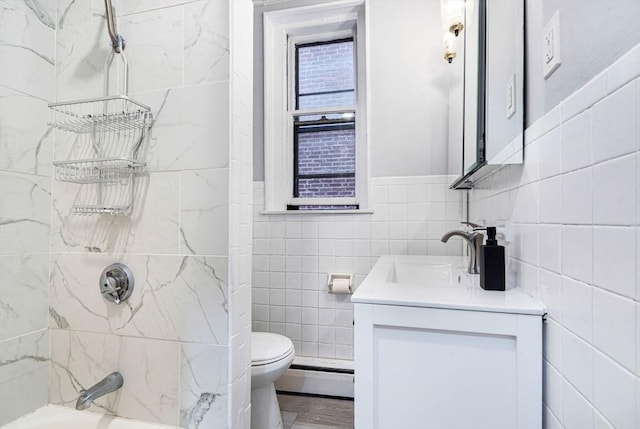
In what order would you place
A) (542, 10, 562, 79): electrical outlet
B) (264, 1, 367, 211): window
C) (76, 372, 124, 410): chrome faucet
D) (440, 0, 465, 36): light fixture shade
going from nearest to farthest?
1. (542, 10, 562, 79): electrical outlet
2. (76, 372, 124, 410): chrome faucet
3. (440, 0, 465, 36): light fixture shade
4. (264, 1, 367, 211): window

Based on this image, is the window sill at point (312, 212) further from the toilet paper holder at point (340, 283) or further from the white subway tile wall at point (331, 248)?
the toilet paper holder at point (340, 283)

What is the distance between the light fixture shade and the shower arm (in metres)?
1.46

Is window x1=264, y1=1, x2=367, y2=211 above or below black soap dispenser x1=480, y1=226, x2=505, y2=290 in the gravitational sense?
above

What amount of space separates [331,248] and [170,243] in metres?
1.18

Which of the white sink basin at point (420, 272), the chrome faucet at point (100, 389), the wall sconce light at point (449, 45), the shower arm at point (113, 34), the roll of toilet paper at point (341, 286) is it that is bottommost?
the chrome faucet at point (100, 389)

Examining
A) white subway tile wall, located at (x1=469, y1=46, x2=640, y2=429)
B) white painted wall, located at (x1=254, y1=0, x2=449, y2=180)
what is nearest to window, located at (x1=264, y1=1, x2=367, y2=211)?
white painted wall, located at (x1=254, y1=0, x2=449, y2=180)

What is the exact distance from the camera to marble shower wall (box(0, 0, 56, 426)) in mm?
975

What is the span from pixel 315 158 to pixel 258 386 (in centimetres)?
146

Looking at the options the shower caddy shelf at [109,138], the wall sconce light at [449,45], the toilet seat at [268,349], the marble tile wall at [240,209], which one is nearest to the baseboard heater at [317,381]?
the toilet seat at [268,349]

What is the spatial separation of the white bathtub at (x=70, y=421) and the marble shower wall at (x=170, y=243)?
0.08 ft

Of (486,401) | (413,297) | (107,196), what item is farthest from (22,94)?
(486,401)

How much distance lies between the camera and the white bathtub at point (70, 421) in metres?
0.98

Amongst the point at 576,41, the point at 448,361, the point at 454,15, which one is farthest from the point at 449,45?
the point at 448,361

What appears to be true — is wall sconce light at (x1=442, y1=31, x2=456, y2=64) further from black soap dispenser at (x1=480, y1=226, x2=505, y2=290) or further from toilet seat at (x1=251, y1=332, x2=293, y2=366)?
toilet seat at (x1=251, y1=332, x2=293, y2=366)
